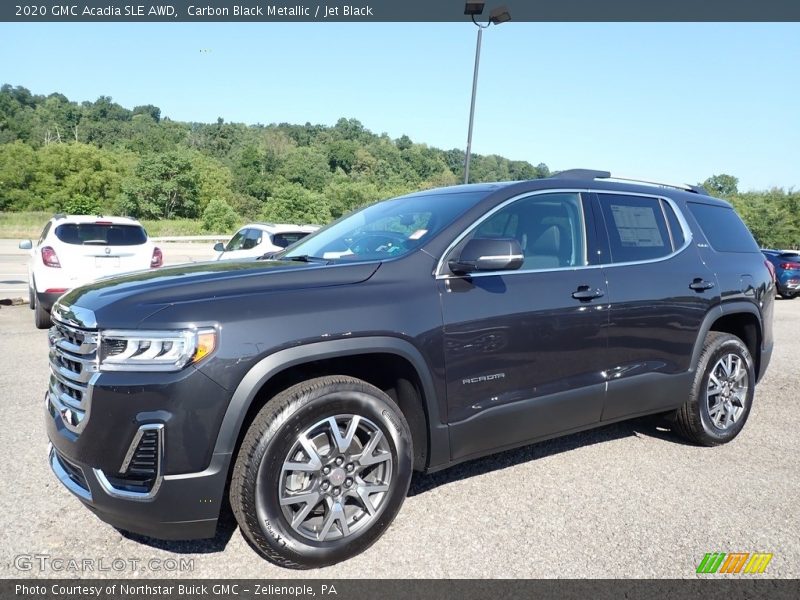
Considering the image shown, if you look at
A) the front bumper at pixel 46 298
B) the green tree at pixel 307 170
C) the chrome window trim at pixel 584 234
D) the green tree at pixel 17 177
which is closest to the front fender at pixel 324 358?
the chrome window trim at pixel 584 234

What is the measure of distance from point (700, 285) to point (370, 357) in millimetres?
2604

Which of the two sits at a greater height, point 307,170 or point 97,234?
point 307,170

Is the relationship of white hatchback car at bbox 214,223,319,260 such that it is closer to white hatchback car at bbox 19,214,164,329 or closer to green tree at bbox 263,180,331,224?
white hatchback car at bbox 19,214,164,329

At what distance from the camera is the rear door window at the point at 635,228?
3.91 m

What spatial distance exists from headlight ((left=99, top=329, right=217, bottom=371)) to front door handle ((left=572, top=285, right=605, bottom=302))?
2098 mm

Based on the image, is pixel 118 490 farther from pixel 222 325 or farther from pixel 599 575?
pixel 599 575

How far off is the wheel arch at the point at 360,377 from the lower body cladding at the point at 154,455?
0.26ft

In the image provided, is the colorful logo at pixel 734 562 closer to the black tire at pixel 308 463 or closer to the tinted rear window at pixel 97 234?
the black tire at pixel 308 463

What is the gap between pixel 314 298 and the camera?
108 inches

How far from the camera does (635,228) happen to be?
160 inches

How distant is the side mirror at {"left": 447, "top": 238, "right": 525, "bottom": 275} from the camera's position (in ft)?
9.86

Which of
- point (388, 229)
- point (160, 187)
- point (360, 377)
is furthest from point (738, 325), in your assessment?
point (160, 187)

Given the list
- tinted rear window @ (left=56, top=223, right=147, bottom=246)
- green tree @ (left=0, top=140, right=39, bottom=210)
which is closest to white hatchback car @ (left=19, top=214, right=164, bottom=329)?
tinted rear window @ (left=56, top=223, right=147, bottom=246)
